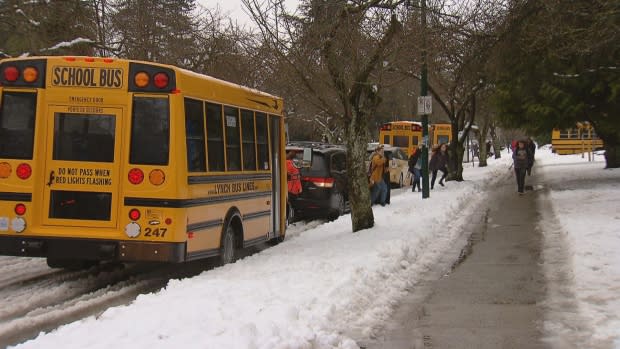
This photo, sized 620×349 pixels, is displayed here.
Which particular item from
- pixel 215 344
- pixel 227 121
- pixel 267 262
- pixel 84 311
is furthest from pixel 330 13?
pixel 215 344

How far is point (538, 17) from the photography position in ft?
50.6

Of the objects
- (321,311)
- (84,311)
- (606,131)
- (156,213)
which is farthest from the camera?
(606,131)

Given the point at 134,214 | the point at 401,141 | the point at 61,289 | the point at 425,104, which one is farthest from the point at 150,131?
the point at 401,141

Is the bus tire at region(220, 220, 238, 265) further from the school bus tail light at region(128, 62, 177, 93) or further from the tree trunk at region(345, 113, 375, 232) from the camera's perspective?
the tree trunk at region(345, 113, 375, 232)

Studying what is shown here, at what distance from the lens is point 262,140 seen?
11.0 m

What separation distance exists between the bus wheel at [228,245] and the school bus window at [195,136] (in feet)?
3.83

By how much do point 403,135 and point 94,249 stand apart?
1188 inches

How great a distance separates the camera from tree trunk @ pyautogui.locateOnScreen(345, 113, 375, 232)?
41.7ft

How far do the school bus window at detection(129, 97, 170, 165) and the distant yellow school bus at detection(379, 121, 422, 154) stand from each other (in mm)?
29293

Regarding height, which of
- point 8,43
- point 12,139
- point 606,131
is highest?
point 8,43

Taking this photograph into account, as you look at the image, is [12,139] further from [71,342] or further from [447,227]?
[447,227]

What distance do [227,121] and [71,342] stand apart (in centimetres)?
481

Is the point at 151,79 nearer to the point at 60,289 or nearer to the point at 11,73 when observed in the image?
the point at 11,73

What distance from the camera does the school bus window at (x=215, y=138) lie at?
29.6 ft
